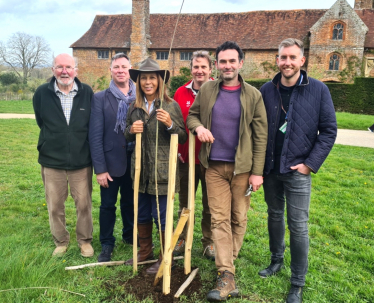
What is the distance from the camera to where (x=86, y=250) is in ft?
13.3

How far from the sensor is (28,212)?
548 cm

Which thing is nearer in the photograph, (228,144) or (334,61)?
(228,144)

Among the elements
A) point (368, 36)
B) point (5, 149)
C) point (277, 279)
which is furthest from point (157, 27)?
point (277, 279)

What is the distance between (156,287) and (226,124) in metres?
1.80

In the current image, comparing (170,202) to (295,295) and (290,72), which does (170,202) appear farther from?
(290,72)

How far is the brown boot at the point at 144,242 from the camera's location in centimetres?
375

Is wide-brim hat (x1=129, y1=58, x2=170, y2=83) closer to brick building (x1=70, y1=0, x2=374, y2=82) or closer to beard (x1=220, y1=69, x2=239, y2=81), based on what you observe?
beard (x1=220, y1=69, x2=239, y2=81)

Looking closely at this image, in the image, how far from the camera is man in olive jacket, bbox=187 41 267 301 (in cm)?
318

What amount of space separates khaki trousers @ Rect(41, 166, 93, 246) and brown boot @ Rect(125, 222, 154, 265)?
785 mm

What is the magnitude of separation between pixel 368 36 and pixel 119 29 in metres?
24.5

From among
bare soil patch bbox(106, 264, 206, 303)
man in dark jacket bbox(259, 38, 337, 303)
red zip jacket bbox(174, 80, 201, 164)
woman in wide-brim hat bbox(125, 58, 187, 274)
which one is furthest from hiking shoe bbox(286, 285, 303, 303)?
red zip jacket bbox(174, 80, 201, 164)

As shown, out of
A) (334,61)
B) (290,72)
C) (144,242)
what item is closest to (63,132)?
(144,242)

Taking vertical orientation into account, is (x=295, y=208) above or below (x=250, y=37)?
below

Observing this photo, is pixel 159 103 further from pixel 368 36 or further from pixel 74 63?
pixel 368 36
